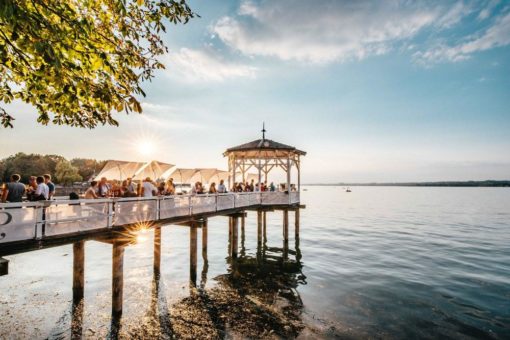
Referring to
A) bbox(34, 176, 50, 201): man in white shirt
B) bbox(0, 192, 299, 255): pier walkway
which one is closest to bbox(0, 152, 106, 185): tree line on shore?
bbox(0, 192, 299, 255): pier walkway

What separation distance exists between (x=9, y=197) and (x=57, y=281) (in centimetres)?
785

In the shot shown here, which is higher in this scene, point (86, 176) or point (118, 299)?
point (86, 176)

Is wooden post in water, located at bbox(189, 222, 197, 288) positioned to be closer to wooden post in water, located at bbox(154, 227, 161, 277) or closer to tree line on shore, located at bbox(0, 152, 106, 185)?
wooden post in water, located at bbox(154, 227, 161, 277)

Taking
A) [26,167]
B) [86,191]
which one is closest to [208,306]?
[86,191]

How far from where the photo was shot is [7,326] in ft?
29.4

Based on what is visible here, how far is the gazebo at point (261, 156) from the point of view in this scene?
63.6ft

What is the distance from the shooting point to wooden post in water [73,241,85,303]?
406 inches

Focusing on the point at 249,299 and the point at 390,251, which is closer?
the point at 249,299

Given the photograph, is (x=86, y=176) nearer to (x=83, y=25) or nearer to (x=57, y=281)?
(x=57, y=281)

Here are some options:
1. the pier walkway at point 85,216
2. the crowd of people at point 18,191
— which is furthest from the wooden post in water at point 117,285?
the crowd of people at point 18,191

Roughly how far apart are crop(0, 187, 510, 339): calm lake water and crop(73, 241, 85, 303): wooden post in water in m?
0.45

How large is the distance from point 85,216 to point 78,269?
4.01 m

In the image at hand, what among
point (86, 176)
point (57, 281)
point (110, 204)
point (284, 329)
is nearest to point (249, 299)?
point (284, 329)

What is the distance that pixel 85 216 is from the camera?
26.3 ft
